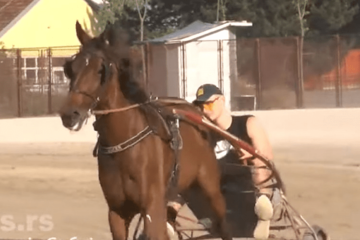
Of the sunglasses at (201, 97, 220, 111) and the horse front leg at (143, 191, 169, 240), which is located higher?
the sunglasses at (201, 97, 220, 111)

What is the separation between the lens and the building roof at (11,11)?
4528 centimetres

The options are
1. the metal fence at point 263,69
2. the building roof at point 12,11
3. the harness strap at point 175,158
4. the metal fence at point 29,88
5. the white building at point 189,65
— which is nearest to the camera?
the harness strap at point 175,158

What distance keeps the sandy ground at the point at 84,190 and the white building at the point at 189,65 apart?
1223 centimetres

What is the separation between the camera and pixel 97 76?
600 cm

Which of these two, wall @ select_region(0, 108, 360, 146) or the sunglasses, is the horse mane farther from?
wall @ select_region(0, 108, 360, 146)

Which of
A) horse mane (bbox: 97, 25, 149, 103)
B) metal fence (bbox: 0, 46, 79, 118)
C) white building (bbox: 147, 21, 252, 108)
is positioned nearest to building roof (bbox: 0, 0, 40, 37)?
metal fence (bbox: 0, 46, 79, 118)

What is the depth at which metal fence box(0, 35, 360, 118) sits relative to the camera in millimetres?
31984

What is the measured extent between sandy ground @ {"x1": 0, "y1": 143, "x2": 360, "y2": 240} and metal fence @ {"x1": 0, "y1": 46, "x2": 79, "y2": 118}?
12078mm

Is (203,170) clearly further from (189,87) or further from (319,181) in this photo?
(189,87)

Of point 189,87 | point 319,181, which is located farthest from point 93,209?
point 189,87

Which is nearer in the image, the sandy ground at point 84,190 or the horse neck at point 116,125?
the horse neck at point 116,125

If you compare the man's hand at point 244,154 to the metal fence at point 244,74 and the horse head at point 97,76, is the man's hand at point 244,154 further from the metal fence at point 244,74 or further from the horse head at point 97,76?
the metal fence at point 244,74

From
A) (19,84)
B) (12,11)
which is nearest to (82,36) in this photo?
(19,84)

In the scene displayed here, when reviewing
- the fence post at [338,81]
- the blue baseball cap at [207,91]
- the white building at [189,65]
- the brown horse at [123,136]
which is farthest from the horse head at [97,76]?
the fence post at [338,81]
